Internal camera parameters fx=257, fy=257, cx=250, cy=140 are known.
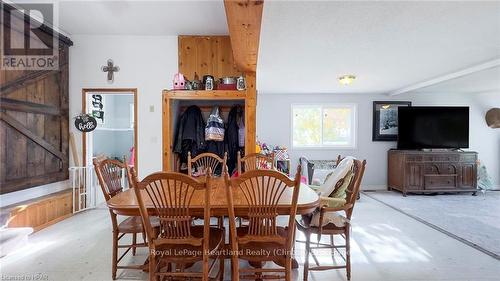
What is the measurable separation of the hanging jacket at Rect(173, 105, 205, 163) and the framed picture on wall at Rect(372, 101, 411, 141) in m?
4.17

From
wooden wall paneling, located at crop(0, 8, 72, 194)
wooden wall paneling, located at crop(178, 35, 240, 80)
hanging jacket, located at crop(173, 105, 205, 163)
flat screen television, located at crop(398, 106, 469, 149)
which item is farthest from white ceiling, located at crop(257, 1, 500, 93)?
wooden wall paneling, located at crop(0, 8, 72, 194)

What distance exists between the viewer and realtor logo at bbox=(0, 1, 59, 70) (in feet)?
9.60

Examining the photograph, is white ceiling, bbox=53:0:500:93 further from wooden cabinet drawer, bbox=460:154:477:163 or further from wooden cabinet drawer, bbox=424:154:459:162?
wooden cabinet drawer, bbox=460:154:477:163

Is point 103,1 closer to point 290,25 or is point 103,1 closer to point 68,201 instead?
point 290,25

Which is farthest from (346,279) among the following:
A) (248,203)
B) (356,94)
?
(356,94)

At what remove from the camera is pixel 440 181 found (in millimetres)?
5289

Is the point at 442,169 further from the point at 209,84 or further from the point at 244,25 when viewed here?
the point at 244,25

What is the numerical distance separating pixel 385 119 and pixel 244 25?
5.05 metres

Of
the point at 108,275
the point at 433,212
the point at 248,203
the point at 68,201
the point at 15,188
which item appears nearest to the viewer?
the point at 248,203

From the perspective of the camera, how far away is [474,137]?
6027mm

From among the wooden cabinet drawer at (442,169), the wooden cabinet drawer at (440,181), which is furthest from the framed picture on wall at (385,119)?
the wooden cabinet drawer at (440,181)

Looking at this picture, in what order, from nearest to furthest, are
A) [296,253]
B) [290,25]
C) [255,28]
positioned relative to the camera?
[255,28] → [290,25] → [296,253]

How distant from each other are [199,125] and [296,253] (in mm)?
2147

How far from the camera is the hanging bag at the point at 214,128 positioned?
143 inches
